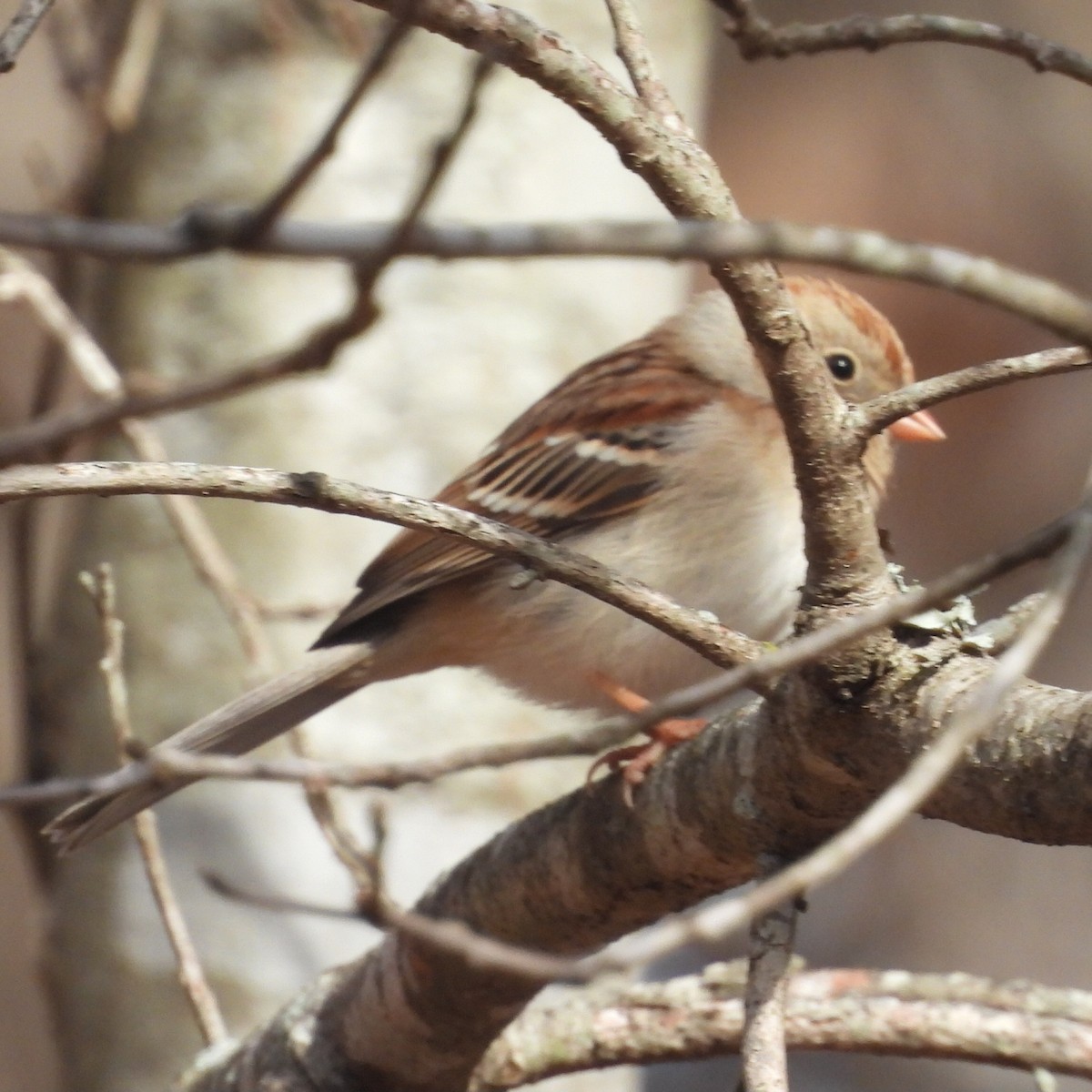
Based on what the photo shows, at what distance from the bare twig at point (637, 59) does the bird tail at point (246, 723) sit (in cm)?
108

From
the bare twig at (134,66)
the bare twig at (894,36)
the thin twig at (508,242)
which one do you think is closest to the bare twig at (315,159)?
the thin twig at (508,242)

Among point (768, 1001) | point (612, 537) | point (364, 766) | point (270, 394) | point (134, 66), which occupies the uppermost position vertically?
point (134, 66)

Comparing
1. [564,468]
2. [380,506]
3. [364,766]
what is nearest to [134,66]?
[564,468]

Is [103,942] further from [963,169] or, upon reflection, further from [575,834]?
[963,169]

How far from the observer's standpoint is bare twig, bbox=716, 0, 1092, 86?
1507 mm

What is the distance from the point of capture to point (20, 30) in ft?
3.71

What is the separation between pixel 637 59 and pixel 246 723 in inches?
51.1

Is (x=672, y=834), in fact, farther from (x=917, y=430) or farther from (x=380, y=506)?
(x=917, y=430)

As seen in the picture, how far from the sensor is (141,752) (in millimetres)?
1126

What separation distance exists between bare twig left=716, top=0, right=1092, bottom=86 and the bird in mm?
808

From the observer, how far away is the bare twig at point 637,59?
1.34m

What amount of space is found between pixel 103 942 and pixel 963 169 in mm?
4199

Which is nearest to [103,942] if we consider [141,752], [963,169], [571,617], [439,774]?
[571,617]

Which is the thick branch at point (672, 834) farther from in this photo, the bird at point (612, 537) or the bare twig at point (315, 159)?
the bare twig at point (315, 159)
